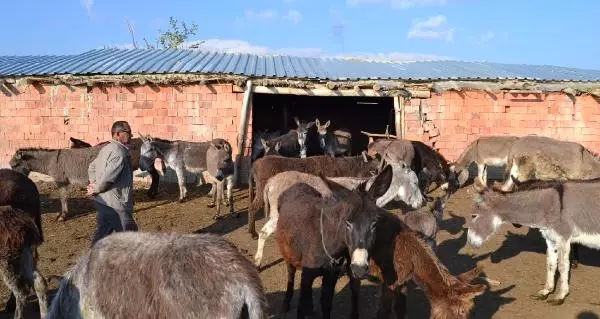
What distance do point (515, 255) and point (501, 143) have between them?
5.15 meters

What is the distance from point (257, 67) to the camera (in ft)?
49.7

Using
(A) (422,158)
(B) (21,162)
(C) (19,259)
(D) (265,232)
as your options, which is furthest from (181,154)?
(C) (19,259)

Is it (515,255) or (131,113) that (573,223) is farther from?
(131,113)

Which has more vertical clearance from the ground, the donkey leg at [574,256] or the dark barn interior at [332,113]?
the dark barn interior at [332,113]

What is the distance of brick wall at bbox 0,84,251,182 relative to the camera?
1332 centimetres

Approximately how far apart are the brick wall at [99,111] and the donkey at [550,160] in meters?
6.67

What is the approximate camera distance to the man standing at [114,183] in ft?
18.6

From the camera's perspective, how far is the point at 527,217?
654 centimetres

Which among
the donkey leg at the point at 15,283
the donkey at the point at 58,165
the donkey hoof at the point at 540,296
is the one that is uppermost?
the donkey at the point at 58,165

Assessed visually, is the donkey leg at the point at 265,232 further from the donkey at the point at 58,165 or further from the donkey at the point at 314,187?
the donkey at the point at 58,165

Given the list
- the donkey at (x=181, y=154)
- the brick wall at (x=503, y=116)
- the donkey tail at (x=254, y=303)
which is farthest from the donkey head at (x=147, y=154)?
the donkey tail at (x=254, y=303)

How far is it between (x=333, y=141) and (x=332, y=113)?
17.6ft

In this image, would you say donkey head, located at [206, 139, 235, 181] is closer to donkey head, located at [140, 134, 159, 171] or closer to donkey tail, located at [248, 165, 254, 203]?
donkey tail, located at [248, 165, 254, 203]

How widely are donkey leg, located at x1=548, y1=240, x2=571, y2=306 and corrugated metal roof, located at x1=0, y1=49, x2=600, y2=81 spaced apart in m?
7.87
